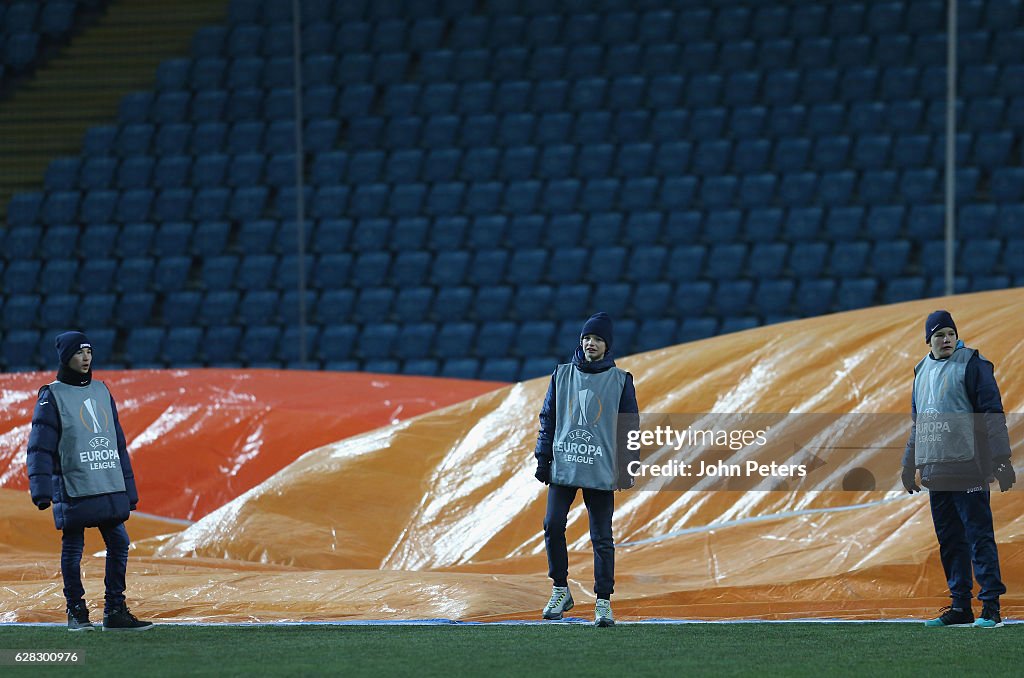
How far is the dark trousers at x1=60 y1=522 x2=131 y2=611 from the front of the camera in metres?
5.68

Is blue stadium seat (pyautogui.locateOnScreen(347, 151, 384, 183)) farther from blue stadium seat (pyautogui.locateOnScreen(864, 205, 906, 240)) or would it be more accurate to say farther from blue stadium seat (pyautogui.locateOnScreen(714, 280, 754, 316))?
blue stadium seat (pyautogui.locateOnScreen(864, 205, 906, 240))

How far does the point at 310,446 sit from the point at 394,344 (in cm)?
421

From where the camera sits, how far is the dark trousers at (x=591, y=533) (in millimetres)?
5773

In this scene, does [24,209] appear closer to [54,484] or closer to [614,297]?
[614,297]

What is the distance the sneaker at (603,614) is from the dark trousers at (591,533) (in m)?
0.03

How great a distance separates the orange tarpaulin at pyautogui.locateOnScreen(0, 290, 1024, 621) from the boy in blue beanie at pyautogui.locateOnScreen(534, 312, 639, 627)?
32cm

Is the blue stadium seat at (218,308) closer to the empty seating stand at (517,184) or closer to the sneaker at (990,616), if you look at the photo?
the empty seating stand at (517,184)

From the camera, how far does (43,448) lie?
18.4ft

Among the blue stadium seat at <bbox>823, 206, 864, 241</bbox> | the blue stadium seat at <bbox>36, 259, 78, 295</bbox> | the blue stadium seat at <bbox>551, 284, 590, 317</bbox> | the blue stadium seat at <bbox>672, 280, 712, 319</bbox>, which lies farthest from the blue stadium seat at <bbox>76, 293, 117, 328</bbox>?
the blue stadium seat at <bbox>823, 206, 864, 241</bbox>

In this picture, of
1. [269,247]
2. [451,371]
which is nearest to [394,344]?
[451,371]

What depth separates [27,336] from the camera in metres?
13.8

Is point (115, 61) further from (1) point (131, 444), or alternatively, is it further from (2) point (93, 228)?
(1) point (131, 444)

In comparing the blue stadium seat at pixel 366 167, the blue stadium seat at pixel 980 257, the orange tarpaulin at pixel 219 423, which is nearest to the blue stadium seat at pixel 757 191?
the blue stadium seat at pixel 980 257

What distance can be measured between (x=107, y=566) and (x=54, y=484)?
402 mm
